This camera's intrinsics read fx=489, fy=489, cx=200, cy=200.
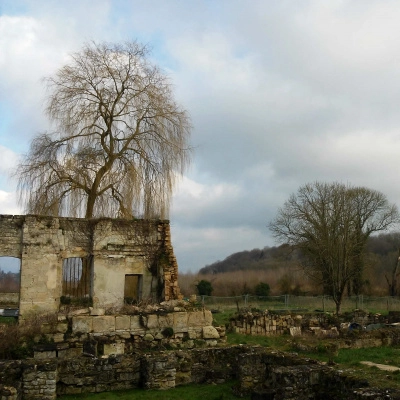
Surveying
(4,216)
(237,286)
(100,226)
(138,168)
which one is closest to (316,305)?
(237,286)

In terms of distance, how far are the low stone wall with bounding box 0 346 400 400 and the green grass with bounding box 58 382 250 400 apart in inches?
9.0

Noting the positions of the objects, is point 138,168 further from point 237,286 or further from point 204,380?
point 237,286

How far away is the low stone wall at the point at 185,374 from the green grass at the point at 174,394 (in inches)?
9.0

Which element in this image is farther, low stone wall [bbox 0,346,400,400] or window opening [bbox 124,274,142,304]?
window opening [bbox 124,274,142,304]

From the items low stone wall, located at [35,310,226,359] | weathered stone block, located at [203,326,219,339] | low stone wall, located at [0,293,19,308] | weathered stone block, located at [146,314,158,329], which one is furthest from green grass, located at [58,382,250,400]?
low stone wall, located at [0,293,19,308]

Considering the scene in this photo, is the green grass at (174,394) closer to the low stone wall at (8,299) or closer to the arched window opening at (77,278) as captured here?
the arched window opening at (77,278)

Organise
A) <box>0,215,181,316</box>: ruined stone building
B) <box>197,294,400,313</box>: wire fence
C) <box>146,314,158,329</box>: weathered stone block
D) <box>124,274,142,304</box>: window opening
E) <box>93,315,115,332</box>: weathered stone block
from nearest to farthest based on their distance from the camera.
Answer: <box>93,315,115,332</box>: weathered stone block < <box>146,314,158,329</box>: weathered stone block < <box>0,215,181,316</box>: ruined stone building < <box>124,274,142,304</box>: window opening < <box>197,294,400,313</box>: wire fence

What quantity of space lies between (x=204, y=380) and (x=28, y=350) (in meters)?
4.35

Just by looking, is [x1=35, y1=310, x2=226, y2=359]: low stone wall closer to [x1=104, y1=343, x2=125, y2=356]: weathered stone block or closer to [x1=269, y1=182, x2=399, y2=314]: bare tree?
[x1=104, y1=343, x2=125, y2=356]: weathered stone block

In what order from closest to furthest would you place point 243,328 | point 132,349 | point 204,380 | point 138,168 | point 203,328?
point 204,380 → point 132,349 → point 203,328 → point 138,168 → point 243,328

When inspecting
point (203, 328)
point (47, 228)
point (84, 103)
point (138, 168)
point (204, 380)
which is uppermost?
point (84, 103)

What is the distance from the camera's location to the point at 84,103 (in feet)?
63.6

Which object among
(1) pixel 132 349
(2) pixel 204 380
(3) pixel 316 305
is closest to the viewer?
(2) pixel 204 380

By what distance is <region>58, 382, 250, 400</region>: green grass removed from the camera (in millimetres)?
10078
